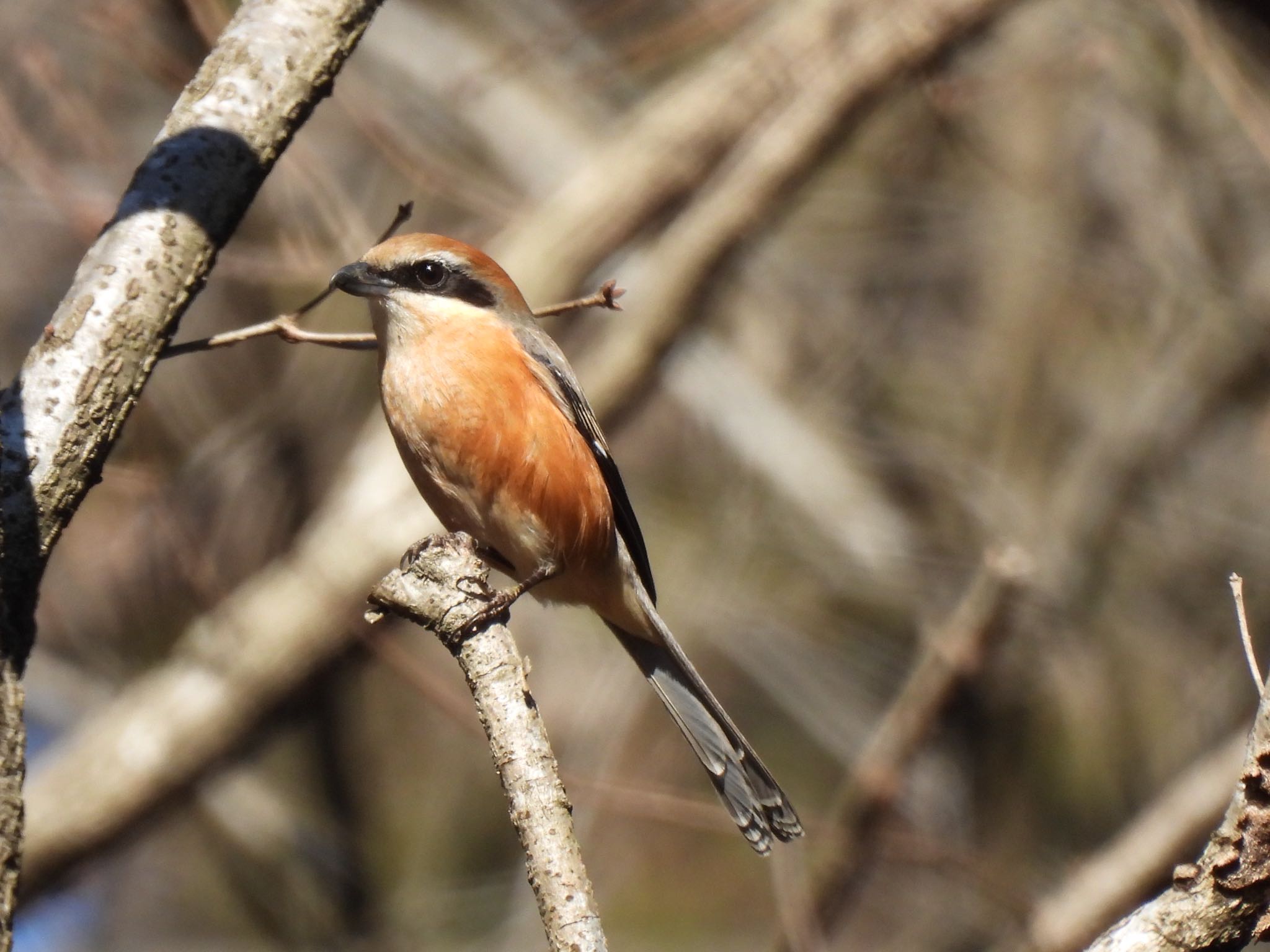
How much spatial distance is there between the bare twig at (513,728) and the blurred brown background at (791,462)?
3.74m

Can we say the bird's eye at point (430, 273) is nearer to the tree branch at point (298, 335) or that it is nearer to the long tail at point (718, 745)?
the tree branch at point (298, 335)

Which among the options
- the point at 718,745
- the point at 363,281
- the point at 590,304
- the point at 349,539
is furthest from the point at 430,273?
the point at 718,745

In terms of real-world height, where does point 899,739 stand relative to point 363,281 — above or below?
below

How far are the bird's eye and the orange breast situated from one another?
0.17m

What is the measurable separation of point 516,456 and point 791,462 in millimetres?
4262

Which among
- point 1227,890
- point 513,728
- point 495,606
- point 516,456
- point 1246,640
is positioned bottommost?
point 1227,890

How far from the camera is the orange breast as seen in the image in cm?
376

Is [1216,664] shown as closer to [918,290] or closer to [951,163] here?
[918,290]

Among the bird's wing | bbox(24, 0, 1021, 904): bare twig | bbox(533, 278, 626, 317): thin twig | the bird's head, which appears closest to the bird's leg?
bbox(533, 278, 626, 317): thin twig

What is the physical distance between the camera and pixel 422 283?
4016 millimetres

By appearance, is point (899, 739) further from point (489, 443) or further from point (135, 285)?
point (135, 285)

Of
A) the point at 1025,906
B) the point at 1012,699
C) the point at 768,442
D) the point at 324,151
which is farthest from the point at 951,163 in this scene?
the point at 1025,906

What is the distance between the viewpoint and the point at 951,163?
840cm

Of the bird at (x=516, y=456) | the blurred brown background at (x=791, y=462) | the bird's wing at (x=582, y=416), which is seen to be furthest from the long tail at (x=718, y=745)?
the blurred brown background at (x=791, y=462)
